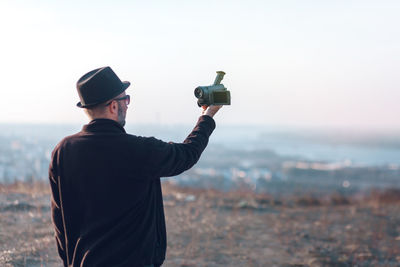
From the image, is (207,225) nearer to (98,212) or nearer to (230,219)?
(230,219)

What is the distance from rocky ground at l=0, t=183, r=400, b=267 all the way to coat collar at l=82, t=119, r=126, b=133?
10.5 feet

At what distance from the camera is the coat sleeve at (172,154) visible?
6.97ft

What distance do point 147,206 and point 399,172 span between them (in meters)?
77.4

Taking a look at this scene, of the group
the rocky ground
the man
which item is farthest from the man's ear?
the rocky ground

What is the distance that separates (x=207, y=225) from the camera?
7.76 metres

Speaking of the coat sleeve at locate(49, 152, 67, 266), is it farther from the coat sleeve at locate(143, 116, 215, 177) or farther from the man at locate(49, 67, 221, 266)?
the coat sleeve at locate(143, 116, 215, 177)

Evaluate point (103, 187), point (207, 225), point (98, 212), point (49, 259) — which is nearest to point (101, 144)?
point (103, 187)

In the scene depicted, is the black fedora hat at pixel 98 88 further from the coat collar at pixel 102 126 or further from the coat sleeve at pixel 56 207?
the coat sleeve at pixel 56 207

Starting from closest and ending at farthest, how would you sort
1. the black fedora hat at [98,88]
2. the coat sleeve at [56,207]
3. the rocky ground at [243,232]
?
the black fedora hat at [98,88] < the coat sleeve at [56,207] < the rocky ground at [243,232]

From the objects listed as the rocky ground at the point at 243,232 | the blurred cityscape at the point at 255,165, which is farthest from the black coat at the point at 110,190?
the blurred cityscape at the point at 255,165

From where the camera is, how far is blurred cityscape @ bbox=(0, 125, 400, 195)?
29.4 m

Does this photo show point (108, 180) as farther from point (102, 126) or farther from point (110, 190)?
point (102, 126)

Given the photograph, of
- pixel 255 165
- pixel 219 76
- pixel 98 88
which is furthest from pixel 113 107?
pixel 255 165

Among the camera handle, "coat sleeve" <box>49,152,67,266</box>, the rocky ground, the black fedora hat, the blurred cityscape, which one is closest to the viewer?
the black fedora hat
